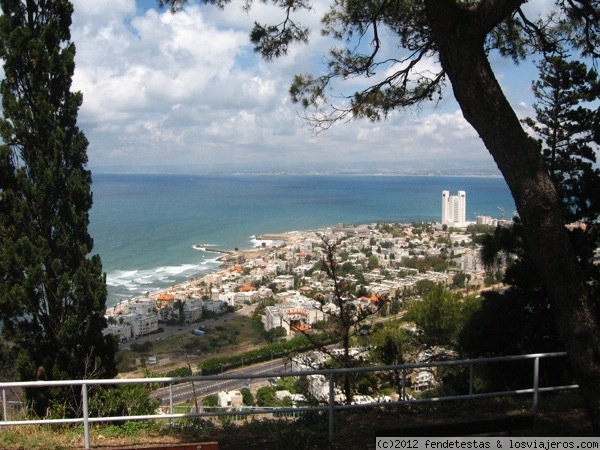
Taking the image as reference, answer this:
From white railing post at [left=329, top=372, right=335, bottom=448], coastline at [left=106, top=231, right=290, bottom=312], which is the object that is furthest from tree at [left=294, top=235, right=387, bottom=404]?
coastline at [left=106, top=231, right=290, bottom=312]

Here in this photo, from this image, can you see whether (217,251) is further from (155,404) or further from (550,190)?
(550,190)

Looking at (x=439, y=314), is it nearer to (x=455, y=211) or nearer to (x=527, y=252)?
(x=527, y=252)

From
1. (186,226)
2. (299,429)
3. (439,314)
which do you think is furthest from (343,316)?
(186,226)

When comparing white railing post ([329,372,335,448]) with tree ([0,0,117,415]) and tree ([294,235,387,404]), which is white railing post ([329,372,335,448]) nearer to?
tree ([294,235,387,404])

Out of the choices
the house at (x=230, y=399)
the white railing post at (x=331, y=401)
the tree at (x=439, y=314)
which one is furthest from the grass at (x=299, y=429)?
the tree at (x=439, y=314)

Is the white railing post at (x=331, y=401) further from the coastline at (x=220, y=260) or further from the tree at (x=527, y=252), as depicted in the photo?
the coastline at (x=220, y=260)

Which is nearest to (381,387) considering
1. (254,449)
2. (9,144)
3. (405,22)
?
(254,449)
